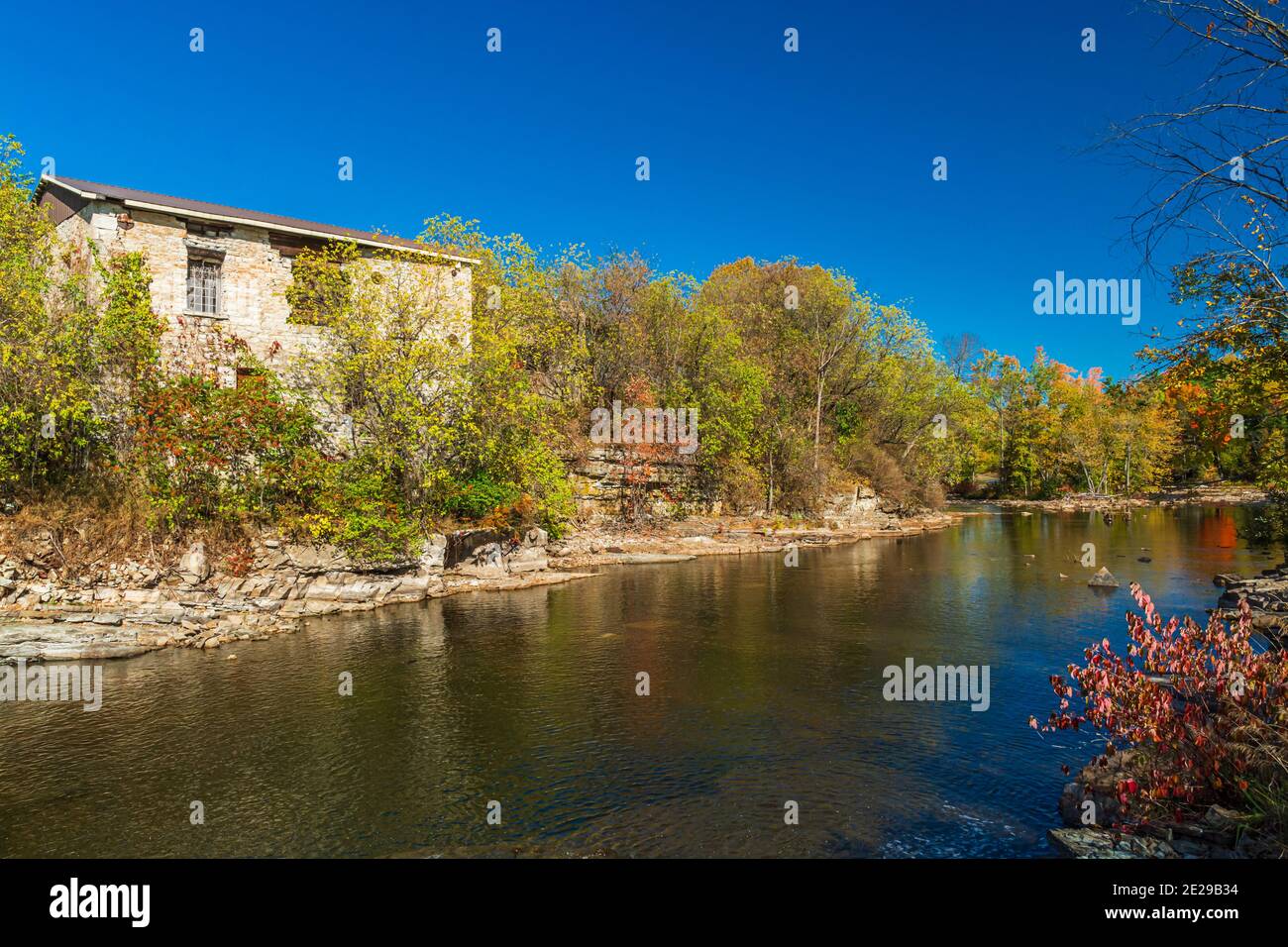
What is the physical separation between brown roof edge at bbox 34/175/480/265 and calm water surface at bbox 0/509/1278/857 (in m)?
17.6

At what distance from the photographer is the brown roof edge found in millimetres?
29516

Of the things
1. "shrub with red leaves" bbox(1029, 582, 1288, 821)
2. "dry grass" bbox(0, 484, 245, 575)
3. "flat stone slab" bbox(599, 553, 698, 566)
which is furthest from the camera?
"flat stone slab" bbox(599, 553, 698, 566)

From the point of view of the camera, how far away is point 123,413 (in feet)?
90.1

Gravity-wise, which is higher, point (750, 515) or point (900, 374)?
point (900, 374)

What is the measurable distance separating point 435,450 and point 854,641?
19.6 meters

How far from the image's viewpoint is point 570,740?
14.9 m

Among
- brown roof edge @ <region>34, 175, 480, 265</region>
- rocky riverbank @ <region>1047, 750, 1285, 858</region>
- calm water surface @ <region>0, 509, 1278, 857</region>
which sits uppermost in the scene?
brown roof edge @ <region>34, 175, 480, 265</region>

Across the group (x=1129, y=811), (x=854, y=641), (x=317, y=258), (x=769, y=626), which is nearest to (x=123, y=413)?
(x=317, y=258)

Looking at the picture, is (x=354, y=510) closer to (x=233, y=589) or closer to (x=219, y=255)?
(x=233, y=589)

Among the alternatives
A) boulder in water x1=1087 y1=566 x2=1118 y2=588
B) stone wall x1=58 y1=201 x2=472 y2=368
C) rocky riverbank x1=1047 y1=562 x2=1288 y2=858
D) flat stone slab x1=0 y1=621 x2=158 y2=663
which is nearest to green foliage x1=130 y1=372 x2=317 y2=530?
stone wall x1=58 y1=201 x2=472 y2=368

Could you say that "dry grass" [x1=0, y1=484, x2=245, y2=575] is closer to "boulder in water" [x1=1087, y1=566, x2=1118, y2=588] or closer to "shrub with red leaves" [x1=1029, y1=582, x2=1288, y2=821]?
"shrub with red leaves" [x1=1029, y1=582, x2=1288, y2=821]

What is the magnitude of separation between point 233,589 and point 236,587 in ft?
0.46
